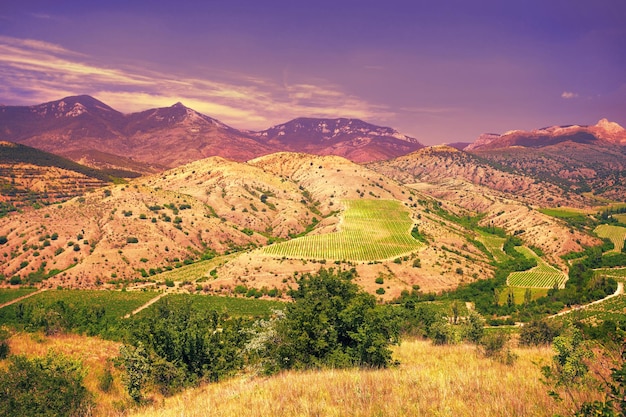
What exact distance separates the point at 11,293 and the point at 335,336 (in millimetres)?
125332

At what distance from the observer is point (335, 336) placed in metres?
22.3

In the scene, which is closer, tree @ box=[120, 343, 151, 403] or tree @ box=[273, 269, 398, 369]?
tree @ box=[273, 269, 398, 369]

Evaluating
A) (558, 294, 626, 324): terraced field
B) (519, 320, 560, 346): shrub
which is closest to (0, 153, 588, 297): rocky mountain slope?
(558, 294, 626, 324): terraced field

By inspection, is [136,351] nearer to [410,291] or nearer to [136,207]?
→ [410,291]

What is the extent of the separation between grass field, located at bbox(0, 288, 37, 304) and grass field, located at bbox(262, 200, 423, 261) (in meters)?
74.2

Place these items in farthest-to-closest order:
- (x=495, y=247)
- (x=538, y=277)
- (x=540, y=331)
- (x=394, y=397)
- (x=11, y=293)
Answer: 1. (x=495, y=247)
2. (x=538, y=277)
3. (x=11, y=293)
4. (x=540, y=331)
5. (x=394, y=397)

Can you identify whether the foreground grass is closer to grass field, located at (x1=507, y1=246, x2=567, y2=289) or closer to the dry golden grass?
the dry golden grass

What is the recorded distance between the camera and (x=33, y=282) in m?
116

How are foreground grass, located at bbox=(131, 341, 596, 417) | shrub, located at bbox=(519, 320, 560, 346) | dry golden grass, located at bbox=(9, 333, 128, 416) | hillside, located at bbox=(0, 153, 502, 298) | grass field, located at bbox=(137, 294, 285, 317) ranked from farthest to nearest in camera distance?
hillside, located at bbox=(0, 153, 502, 298) < grass field, located at bbox=(137, 294, 285, 317) < shrub, located at bbox=(519, 320, 560, 346) < dry golden grass, located at bbox=(9, 333, 128, 416) < foreground grass, located at bbox=(131, 341, 596, 417)

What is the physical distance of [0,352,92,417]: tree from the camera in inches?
693

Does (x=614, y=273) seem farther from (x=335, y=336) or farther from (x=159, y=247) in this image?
(x=159, y=247)

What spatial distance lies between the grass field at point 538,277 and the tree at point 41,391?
474ft

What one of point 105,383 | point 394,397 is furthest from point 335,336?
point 105,383

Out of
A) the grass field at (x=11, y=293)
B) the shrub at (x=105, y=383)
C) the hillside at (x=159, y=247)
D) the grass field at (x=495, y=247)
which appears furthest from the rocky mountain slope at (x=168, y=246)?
the shrub at (x=105, y=383)
